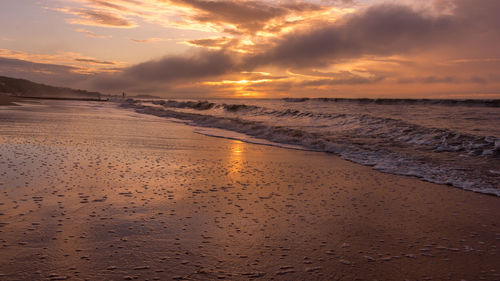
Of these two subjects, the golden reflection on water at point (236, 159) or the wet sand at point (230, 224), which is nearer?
the wet sand at point (230, 224)

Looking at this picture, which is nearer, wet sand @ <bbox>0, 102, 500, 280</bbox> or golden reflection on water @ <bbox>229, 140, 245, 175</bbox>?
wet sand @ <bbox>0, 102, 500, 280</bbox>

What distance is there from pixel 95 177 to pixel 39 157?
1.98m

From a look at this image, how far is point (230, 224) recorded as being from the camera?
338 centimetres

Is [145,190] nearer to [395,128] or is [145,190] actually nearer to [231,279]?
[231,279]

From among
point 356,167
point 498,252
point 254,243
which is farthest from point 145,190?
point 356,167

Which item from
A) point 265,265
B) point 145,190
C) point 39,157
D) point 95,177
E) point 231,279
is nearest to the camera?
point 231,279

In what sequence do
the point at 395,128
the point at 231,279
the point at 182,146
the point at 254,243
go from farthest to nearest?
the point at 395,128 → the point at 182,146 → the point at 254,243 → the point at 231,279

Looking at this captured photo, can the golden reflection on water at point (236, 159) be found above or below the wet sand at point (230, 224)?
above

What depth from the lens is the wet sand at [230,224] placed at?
8.27ft

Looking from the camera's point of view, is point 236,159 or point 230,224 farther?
point 236,159

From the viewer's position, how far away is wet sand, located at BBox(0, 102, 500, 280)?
99.3 inches

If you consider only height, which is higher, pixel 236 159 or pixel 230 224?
pixel 236 159

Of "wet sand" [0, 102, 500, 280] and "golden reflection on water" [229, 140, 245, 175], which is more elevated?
"golden reflection on water" [229, 140, 245, 175]

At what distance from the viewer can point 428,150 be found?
934 cm
